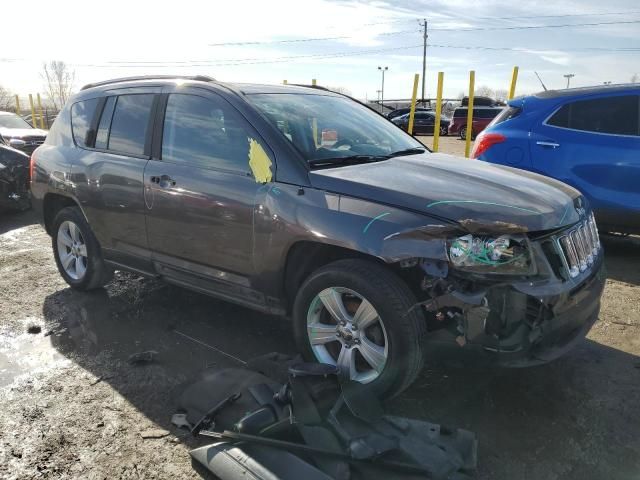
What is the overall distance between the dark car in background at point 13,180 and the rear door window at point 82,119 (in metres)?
4.12

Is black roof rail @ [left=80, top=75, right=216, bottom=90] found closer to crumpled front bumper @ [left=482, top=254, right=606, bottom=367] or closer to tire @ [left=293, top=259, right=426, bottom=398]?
tire @ [left=293, top=259, right=426, bottom=398]

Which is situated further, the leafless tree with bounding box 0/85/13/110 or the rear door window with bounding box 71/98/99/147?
the leafless tree with bounding box 0/85/13/110

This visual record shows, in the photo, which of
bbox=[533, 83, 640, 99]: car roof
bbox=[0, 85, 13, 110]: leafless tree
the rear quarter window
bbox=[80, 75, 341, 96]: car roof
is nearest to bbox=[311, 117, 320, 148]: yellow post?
bbox=[80, 75, 341, 96]: car roof

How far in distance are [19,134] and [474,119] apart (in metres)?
21.2

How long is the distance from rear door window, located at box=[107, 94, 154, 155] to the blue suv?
382 cm

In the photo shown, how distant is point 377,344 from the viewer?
116 inches

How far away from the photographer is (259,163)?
11.0ft

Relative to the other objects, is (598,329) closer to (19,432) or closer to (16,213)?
(19,432)

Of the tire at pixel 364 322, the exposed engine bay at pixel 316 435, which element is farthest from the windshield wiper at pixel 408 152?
the exposed engine bay at pixel 316 435

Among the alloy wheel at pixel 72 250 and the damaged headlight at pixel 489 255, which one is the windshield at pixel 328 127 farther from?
the alloy wheel at pixel 72 250

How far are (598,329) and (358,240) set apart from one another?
231cm

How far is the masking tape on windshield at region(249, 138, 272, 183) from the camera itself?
10.8ft

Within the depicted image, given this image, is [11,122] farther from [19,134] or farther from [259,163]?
[259,163]

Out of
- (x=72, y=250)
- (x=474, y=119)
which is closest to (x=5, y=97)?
(x=474, y=119)
